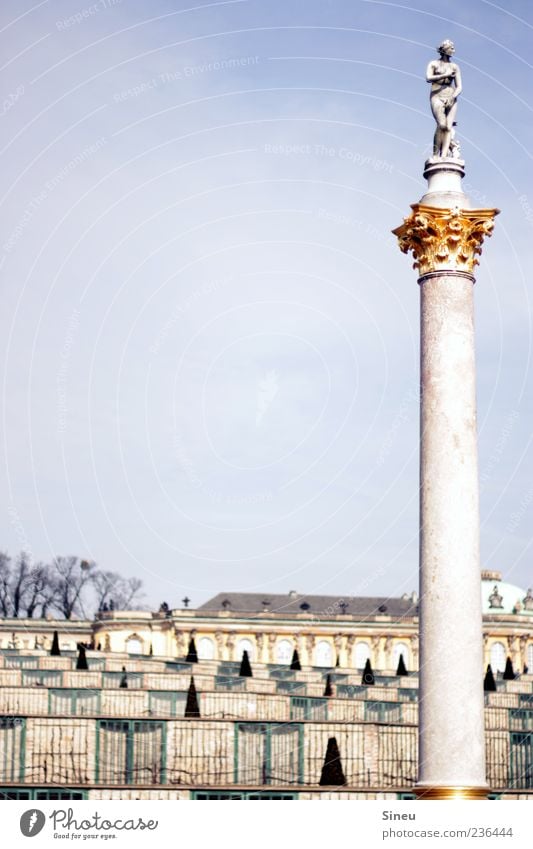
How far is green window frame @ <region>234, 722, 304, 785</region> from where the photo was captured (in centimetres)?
4666

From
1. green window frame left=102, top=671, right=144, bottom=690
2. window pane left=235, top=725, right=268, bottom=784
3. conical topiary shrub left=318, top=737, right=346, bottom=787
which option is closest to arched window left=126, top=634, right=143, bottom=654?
green window frame left=102, top=671, right=144, bottom=690

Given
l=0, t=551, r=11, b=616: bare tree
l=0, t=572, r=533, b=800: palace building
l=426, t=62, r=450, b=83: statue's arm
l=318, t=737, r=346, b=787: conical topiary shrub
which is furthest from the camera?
l=0, t=551, r=11, b=616: bare tree

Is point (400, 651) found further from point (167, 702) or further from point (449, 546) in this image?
point (449, 546)

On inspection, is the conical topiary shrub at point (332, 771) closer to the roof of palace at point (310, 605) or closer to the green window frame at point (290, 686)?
the green window frame at point (290, 686)

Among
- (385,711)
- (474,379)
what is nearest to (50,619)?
(385,711)

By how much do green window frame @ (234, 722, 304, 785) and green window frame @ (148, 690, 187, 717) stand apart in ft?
24.7

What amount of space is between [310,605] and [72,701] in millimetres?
136229

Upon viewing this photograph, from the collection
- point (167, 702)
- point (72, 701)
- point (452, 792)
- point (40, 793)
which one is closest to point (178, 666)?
point (167, 702)

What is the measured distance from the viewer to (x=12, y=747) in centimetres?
4503

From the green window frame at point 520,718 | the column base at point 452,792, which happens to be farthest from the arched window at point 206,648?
the column base at point 452,792

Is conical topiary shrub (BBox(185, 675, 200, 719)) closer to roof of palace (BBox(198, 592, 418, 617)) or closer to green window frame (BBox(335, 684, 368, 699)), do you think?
green window frame (BBox(335, 684, 368, 699))

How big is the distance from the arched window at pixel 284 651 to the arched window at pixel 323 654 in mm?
3212

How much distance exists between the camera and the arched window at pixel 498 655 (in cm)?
17012

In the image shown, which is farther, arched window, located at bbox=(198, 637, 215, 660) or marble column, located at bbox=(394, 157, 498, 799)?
arched window, located at bbox=(198, 637, 215, 660)
